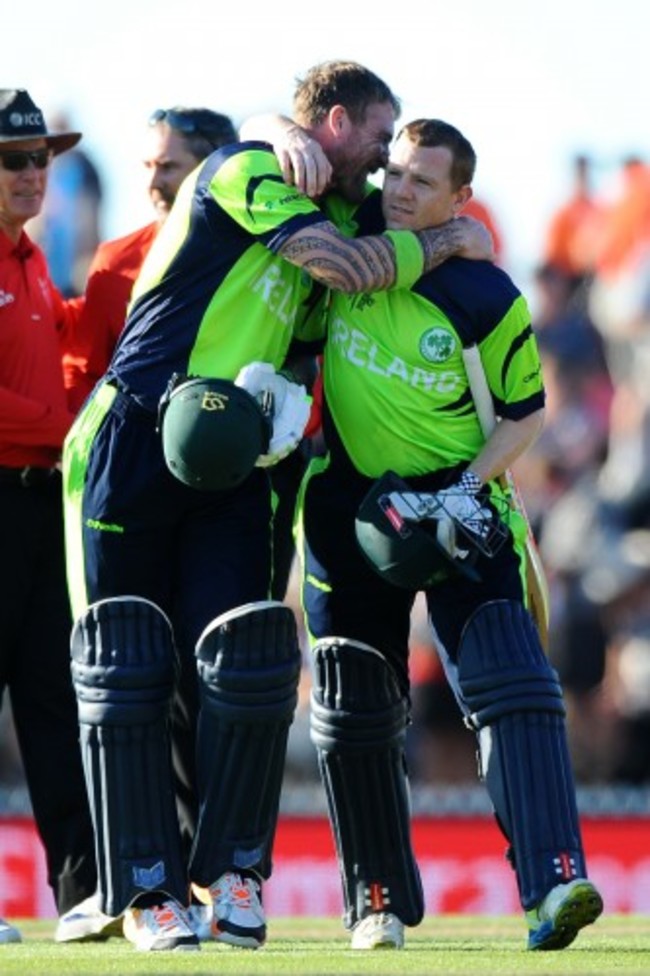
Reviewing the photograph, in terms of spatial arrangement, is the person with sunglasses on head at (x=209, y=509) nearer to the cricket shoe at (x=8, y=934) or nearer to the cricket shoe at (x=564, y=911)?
the cricket shoe at (x=564, y=911)

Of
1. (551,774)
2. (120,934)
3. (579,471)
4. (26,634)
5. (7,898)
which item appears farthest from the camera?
(579,471)

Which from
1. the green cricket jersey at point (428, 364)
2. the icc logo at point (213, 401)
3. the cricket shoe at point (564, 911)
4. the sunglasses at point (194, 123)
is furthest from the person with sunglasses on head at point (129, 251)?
the cricket shoe at point (564, 911)

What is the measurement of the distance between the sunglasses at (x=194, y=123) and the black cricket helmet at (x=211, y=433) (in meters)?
1.91

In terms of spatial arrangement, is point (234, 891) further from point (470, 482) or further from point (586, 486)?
point (586, 486)

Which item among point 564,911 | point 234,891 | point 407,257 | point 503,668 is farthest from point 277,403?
point 564,911

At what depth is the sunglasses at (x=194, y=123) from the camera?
331 inches

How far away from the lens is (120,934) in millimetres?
7527

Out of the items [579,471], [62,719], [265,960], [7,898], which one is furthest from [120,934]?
[579,471]

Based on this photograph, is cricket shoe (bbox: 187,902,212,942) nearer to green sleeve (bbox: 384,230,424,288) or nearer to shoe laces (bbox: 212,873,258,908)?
shoe laces (bbox: 212,873,258,908)

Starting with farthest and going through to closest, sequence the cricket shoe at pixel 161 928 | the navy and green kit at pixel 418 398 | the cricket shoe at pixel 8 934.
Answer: the cricket shoe at pixel 8 934, the navy and green kit at pixel 418 398, the cricket shoe at pixel 161 928

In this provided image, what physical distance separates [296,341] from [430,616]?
2.83ft

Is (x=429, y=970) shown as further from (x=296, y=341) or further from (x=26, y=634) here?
(x=26, y=634)

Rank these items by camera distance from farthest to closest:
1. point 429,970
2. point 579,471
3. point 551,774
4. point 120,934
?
point 579,471 → point 120,934 → point 551,774 → point 429,970

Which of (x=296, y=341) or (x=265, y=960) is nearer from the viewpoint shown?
(x=265, y=960)
